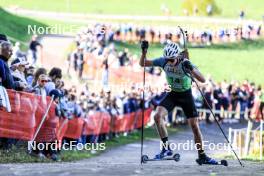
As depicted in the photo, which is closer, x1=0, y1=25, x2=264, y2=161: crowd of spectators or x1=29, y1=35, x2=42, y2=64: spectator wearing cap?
x1=0, y1=25, x2=264, y2=161: crowd of spectators

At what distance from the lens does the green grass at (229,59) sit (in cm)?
5147

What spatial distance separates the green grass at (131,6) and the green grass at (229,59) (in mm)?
17775

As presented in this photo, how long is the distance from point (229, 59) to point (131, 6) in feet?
97.9

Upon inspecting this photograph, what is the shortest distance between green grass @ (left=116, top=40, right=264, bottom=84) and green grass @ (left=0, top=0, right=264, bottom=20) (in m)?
17.8

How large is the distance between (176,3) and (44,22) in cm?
3212

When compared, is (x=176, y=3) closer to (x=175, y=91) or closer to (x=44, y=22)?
(x=44, y=22)

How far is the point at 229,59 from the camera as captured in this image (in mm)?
55969

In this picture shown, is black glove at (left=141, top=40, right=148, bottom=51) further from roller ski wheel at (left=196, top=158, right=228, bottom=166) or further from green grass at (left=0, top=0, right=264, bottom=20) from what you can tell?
green grass at (left=0, top=0, right=264, bottom=20)

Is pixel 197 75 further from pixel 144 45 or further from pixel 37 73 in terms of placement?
pixel 37 73

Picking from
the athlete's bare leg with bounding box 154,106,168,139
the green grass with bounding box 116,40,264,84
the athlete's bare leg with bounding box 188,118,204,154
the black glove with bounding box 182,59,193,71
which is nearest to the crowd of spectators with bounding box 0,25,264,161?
the athlete's bare leg with bounding box 154,106,168,139

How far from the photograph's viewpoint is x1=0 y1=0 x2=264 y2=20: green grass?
7832 cm

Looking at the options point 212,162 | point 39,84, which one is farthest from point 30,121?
point 212,162

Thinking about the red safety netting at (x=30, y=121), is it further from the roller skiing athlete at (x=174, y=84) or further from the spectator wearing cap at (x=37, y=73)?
the roller skiing athlete at (x=174, y=84)

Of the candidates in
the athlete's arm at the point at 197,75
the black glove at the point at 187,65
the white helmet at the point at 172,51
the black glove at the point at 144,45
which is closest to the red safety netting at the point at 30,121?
the black glove at the point at 144,45
